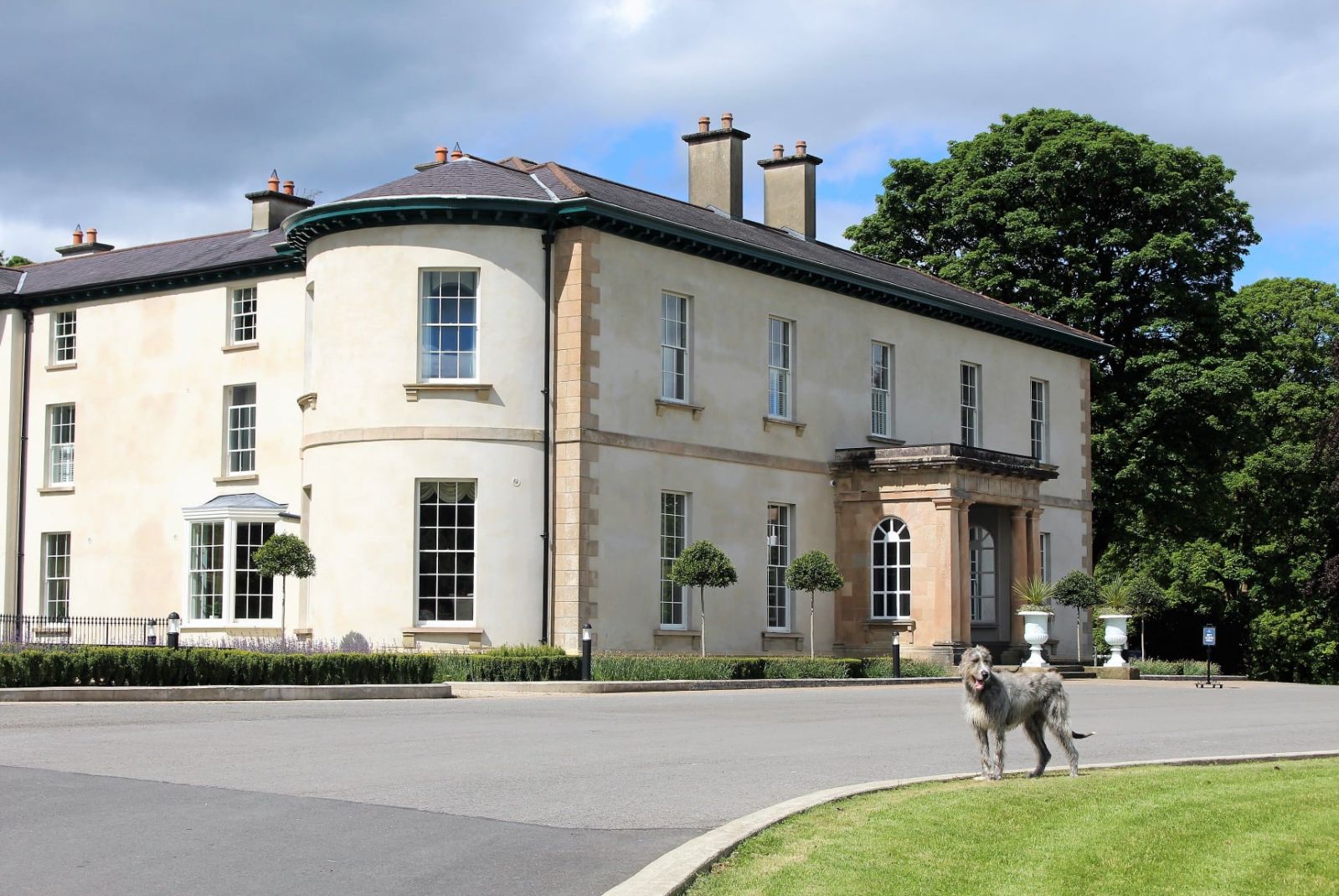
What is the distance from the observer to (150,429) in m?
37.7

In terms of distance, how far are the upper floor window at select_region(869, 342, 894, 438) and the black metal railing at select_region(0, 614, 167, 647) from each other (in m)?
15.7

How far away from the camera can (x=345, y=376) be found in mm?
30672

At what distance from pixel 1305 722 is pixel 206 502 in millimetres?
Result: 22962

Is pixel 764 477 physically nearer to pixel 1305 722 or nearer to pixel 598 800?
pixel 1305 722

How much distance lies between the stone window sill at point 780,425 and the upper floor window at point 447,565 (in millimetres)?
7034

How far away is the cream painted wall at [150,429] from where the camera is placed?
3584 cm

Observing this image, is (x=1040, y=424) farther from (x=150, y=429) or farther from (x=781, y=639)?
(x=150, y=429)

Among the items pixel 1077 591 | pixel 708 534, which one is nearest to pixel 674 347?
pixel 708 534

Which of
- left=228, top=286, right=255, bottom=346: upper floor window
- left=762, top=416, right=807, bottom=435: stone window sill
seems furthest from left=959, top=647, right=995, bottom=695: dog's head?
left=228, top=286, right=255, bottom=346: upper floor window

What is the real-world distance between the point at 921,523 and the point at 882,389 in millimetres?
4166

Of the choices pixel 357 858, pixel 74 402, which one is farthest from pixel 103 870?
pixel 74 402

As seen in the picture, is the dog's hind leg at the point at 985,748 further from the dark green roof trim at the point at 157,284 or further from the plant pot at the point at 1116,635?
the plant pot at the point at 1116,635

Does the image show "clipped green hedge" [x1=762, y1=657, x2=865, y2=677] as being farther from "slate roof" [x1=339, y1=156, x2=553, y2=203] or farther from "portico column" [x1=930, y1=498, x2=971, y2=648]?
"slate roof" [x1=339, y1=156, x2=553, y2=203]

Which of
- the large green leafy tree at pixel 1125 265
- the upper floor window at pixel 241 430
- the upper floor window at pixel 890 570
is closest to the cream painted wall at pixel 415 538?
the upper floor window at pixel 241 430
